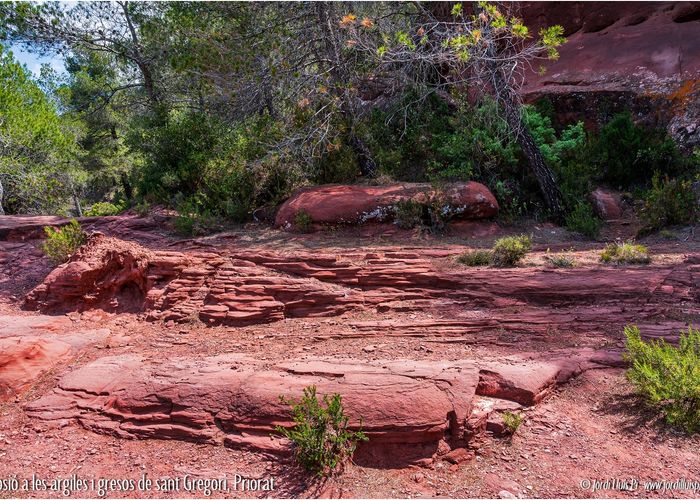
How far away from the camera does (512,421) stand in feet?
12.1

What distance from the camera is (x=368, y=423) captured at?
11.8 feet

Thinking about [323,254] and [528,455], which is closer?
[528,455]

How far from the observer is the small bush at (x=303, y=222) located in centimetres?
793

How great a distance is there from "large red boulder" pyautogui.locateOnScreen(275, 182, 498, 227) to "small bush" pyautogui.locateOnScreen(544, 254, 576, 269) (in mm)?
1974

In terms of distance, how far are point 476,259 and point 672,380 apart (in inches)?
114

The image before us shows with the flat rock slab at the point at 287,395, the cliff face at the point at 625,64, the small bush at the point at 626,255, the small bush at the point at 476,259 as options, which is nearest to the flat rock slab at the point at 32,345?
the flat rock slab at the point at 287,395

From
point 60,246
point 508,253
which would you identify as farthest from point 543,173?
point 60,246

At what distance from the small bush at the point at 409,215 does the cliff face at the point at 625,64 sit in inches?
187

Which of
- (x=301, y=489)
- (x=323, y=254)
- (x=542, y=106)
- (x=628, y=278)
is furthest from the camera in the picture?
(x=542, y=106)

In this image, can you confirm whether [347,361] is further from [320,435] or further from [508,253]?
[508,253]

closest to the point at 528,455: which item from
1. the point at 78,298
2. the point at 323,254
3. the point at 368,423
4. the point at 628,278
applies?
the point at 368,423

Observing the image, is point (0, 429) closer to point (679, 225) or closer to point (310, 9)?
point (310, 9)

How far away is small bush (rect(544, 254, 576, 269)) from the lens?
613 cm

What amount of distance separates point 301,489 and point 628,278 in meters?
4.42
